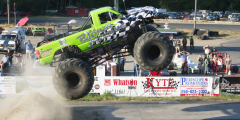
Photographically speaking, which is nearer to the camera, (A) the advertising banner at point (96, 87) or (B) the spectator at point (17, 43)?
(A) the advertising banner at point (96, 87)

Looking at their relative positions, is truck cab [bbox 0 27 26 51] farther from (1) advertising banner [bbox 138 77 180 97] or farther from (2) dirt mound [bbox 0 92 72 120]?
(1) advertising banner [bbox 138 77 180 97]

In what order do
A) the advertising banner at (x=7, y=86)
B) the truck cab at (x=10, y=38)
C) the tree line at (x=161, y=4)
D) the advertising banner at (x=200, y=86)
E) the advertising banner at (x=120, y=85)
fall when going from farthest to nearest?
the tree line at (x=161, y=4) < the truck cab at (x=10, y=38) < the advertising banner at (x=200, y=86) < the advertising banner at (x=120, y=85) < the advertising banner at (x=7, y=86)

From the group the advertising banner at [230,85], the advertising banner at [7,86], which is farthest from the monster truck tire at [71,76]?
the advertising banner at [230,85]

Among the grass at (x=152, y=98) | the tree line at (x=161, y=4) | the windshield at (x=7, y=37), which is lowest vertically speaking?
the grass at (x=152, y=98)

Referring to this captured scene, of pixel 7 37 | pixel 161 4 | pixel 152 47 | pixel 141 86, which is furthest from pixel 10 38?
pixel 161 4

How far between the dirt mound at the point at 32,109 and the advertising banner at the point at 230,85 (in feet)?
30.1

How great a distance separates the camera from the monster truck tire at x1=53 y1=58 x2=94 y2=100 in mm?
8570

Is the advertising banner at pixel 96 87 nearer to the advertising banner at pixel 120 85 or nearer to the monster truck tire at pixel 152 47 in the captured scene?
the advertising banner at pixel 120 85

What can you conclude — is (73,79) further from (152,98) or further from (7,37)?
(7,37)

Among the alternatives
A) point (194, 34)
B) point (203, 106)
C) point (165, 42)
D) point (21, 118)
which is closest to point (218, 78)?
point (203, 106)

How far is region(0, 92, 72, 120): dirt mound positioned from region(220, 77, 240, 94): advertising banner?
9.17 m

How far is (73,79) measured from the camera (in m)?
9.02

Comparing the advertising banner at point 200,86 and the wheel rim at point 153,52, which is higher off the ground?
the wheel rim at point 153,52

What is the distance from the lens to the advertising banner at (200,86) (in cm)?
1631
